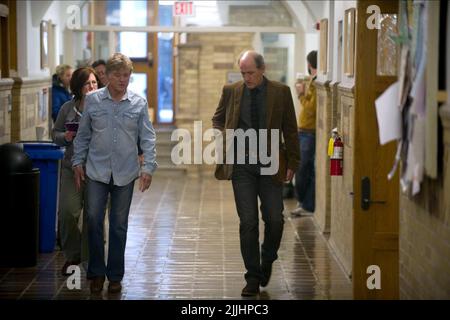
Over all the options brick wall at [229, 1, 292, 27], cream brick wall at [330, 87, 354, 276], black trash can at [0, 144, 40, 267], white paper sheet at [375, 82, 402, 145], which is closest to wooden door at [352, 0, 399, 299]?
white paper sheet at [375, 82, 402, 145]

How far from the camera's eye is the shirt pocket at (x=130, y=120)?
7.17 metres

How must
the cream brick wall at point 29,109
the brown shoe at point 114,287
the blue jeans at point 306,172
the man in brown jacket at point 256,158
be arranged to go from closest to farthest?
the man in brown jacket at point 256,158
the brown shoe at point 114,287
the cream brick wall at point 29,109
the blue jeans at point 306,172

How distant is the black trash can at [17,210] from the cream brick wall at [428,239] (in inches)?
134

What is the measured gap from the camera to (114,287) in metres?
7.32

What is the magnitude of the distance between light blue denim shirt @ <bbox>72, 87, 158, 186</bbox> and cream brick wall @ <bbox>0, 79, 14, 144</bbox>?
8.23 ft

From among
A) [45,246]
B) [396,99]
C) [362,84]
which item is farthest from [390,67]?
[45,246]

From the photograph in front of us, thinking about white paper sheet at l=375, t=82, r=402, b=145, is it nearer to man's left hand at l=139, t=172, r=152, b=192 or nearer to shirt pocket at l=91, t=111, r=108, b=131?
man's left hand at l=139, t=172, r=152, b=192

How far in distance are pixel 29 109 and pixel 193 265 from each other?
349 cm

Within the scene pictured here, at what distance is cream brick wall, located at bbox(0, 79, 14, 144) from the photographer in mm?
9547

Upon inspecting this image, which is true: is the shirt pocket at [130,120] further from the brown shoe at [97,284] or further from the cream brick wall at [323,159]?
the cream brick wall at [323,159]

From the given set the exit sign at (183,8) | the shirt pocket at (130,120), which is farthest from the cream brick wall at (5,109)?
the exit sign at (183,8)

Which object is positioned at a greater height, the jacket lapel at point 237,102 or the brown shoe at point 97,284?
the jacket lapel at point 237,102

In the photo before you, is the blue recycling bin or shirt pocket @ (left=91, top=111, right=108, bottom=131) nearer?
shirt pocket @ (left=91, top=111, right=108, bottom=131)
